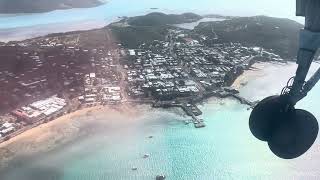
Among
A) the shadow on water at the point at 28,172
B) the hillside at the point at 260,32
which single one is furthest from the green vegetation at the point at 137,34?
the shadow on water at the point at 28,172

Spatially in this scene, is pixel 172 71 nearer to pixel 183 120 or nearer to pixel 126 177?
pixel 183 120

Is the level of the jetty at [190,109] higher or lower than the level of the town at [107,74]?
lower

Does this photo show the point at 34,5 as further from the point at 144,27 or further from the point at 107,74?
the point at 107,74

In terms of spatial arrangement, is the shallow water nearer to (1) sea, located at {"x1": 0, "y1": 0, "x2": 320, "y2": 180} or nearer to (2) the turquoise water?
(1) sea, located at {"x1": 0, "y1": 0, "x2": 320, "y2": 180}

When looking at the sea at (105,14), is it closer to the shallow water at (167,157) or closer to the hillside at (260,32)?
the hillside at (260,32)

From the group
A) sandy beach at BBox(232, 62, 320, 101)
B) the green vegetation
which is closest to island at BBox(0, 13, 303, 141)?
the green vegetation

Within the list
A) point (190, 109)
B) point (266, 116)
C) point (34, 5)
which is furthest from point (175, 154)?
point (34, 5)
